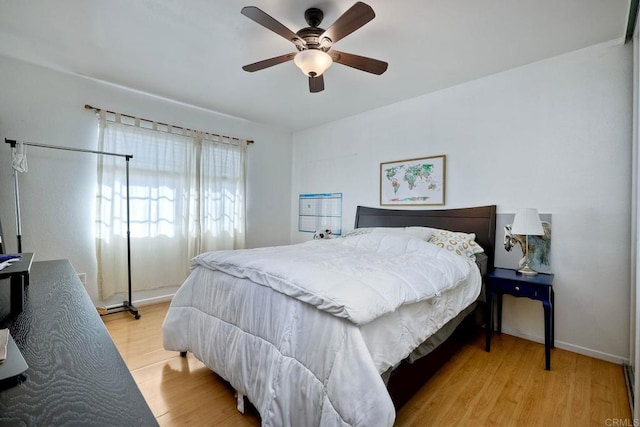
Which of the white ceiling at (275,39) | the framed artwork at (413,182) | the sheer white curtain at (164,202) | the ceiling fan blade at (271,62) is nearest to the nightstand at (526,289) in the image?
the framed artwork at (413,182)

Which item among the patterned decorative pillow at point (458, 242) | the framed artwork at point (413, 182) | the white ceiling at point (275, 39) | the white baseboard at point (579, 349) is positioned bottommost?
the white baseboard at point (579, 349)

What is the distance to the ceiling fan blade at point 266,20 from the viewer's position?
1608 millimetres

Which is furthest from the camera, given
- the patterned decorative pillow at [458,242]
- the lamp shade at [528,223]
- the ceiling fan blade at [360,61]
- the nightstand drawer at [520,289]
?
the patterned decorative pillow at [458,242]

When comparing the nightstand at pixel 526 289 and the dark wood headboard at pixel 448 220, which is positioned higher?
the dark wood headboard at pixel 448 220

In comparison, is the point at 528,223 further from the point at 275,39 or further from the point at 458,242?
the point at 275,39

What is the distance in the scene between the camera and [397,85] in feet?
9.93

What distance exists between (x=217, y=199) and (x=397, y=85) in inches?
102

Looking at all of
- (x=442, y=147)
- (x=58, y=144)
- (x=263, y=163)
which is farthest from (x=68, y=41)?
(x=442, y=147)

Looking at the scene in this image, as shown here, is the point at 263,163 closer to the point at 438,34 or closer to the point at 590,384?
the point at 438,34

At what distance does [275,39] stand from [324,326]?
2.13 m

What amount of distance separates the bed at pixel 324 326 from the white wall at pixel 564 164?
860 millimetres

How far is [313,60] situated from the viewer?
193 cm

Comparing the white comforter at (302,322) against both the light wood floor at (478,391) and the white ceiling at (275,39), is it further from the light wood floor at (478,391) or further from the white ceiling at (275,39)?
the white ceiling at (275,39)

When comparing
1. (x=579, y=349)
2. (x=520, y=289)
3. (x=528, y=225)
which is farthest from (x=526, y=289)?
(x=579, y=349)
